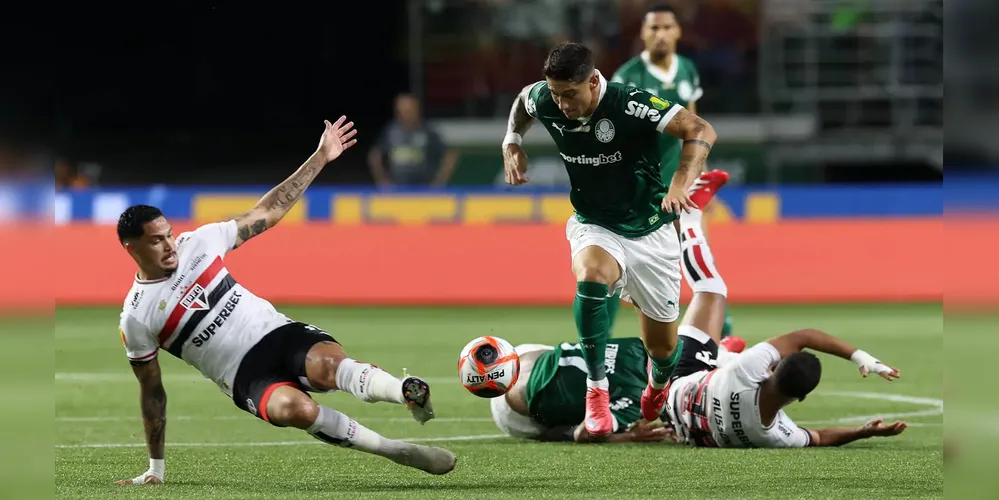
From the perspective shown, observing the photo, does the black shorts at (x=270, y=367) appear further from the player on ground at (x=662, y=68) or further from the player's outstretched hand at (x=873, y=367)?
the player on ground at (x=662, y=68)

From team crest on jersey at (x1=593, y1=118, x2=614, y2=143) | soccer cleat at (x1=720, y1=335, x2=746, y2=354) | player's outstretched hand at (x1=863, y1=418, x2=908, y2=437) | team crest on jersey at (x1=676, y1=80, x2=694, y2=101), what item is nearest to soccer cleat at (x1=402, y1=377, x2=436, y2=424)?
team crest on jersey at (x1=593, y1=118, x2=614, y2=143)

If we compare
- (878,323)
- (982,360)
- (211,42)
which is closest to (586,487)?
(982,360)

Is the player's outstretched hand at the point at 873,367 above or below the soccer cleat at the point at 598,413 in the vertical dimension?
above

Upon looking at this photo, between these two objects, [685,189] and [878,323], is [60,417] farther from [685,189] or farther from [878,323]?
[878,323]

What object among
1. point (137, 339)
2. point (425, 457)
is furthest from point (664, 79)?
point (137, 339)

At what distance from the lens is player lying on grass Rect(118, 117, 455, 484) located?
6121mm

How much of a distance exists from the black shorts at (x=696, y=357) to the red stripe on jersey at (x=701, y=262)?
71cm

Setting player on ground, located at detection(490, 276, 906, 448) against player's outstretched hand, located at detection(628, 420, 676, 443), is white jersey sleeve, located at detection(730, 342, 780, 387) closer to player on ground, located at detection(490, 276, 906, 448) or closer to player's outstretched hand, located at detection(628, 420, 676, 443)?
player on ground, located at detection(490, 276, 906, 448)

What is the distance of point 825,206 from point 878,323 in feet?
9.09

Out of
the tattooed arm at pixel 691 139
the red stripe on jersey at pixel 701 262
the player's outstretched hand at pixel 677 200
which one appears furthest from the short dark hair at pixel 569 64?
the red stripe on jersey at pixel 701 262

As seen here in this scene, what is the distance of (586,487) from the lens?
19.7 feet

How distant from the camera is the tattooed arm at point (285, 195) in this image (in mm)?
6633

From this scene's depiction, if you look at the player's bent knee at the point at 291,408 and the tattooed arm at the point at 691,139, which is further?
the tattooed arm at the point at 691,139

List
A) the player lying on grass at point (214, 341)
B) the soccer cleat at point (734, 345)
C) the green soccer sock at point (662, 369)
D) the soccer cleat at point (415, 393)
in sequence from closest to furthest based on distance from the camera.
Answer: the soccer cleat at point (415, 393) < the player lying on grass at point (214, 341) < the green soccer sock at point (662, 369) < the soccer cleat at point (734, 345)
